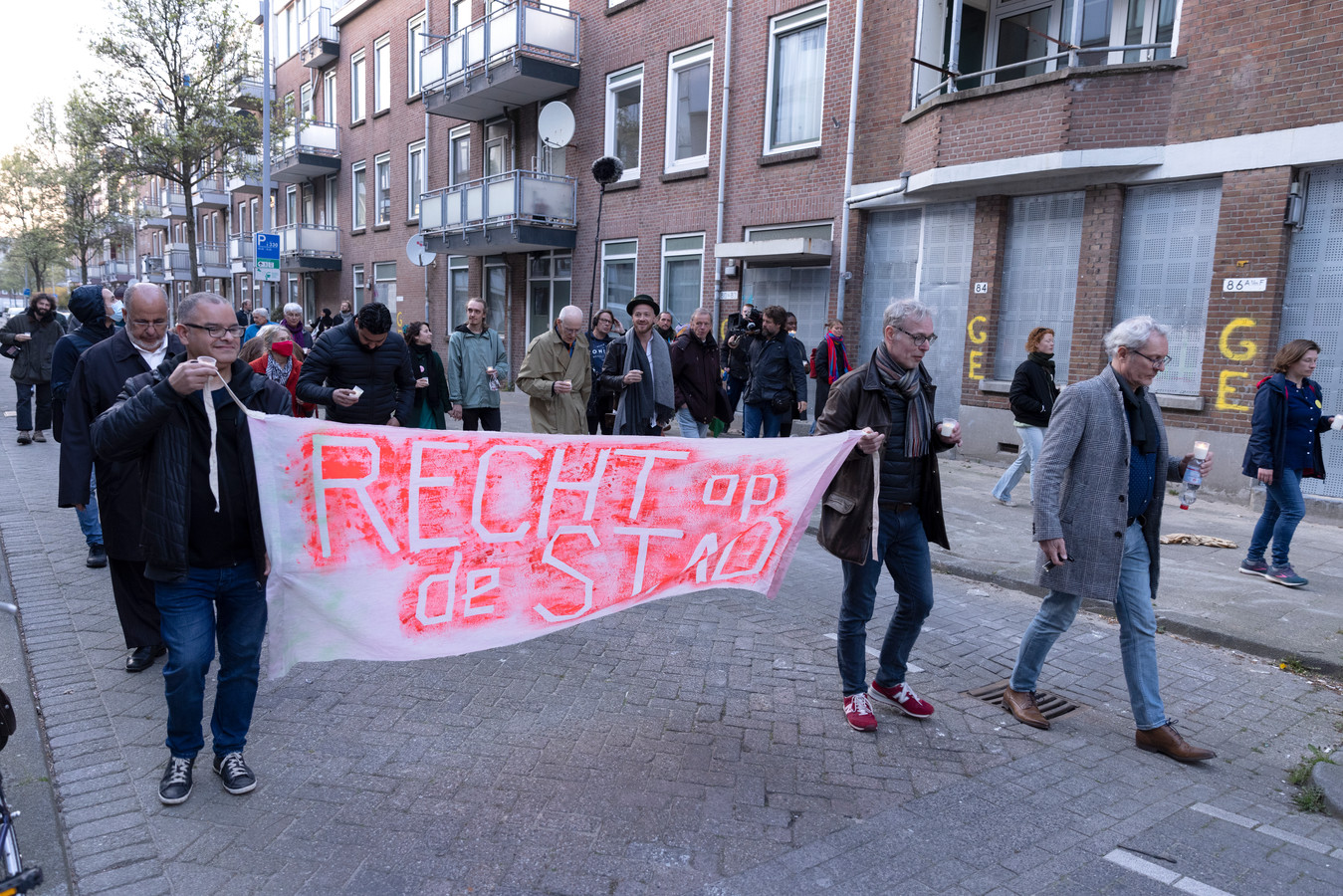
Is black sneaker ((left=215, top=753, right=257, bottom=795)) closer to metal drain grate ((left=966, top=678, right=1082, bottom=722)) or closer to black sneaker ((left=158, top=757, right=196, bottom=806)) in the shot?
black sneaker ((left=158, top=757, right=196, bottom=806))

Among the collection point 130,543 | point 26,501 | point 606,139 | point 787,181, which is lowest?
point 26,501

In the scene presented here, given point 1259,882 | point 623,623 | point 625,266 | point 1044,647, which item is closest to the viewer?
point 1259,882

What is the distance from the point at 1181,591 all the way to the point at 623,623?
4.20 metres

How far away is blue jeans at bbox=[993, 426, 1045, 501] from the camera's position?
357 inches

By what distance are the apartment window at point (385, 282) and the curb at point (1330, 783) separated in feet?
89.1

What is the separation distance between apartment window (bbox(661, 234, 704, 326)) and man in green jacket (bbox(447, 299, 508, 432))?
8416mm

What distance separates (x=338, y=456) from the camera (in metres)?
3.49

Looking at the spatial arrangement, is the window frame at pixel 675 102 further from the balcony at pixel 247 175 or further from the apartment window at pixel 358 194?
the balcony at pixel 247 175

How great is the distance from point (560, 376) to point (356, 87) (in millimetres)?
26139

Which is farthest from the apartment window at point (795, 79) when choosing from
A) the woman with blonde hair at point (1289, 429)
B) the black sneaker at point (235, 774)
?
the black sneaker at point (235, 774)

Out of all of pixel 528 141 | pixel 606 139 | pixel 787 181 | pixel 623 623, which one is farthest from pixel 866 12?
pixel 623 623

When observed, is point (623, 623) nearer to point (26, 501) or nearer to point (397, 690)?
point (397, 690)

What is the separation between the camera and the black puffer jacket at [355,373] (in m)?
6.42

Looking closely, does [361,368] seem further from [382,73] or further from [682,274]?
[382,73]
